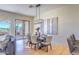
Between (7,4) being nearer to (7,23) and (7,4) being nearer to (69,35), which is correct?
(7,23)

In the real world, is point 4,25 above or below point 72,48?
above

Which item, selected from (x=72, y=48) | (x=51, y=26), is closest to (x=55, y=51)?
(x=72, y=48)

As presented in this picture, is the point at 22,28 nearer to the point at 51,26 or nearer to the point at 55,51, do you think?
the point at 51,26

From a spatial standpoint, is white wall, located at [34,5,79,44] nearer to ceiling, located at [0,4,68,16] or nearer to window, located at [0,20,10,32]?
ceiling, located at [0,4,68,16]

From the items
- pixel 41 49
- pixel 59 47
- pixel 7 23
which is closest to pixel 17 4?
pixel 7 23

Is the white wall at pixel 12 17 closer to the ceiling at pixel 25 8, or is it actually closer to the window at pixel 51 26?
the ceiling at pixel 25 8

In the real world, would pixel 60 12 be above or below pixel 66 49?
above

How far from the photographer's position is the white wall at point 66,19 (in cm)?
240

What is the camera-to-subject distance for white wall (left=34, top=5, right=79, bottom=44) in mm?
2396

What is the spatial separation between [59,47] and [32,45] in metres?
0.54

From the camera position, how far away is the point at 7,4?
238cm

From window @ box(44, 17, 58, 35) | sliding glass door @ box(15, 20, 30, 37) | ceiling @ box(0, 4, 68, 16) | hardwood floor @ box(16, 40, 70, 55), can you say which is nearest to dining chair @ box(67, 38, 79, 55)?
Answer: hardwood floor @ box(16, 40, 70, 55)

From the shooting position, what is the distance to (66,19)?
2432mm
